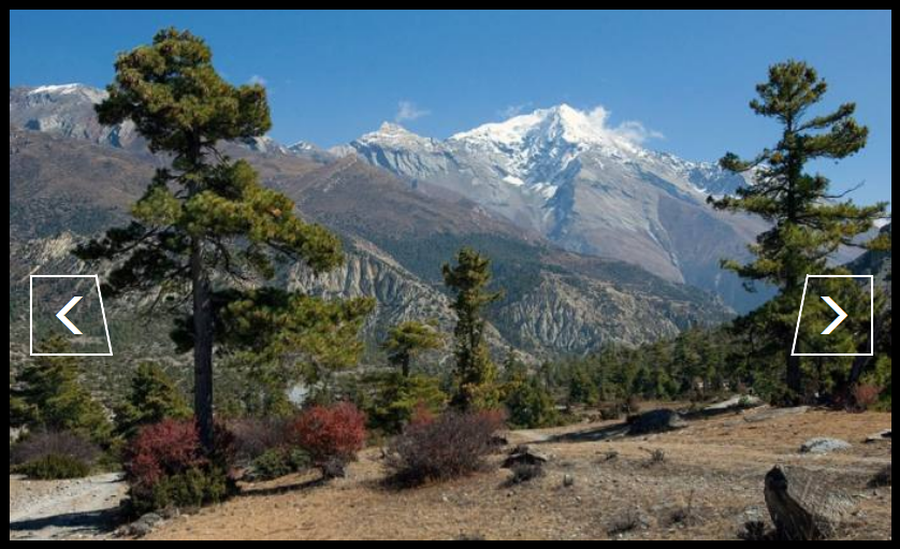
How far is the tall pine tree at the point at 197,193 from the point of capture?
18.2m

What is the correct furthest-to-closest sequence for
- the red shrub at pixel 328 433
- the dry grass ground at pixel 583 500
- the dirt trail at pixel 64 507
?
the red shrub at pixel 328 433 < the dirt trail at pixel 64 507 < the dry grass ground at pixel 583 500

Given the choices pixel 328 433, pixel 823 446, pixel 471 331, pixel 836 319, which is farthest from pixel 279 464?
pixel 471 331

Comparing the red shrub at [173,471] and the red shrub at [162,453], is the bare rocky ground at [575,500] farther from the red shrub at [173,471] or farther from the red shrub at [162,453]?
the red shrub at [162,453]

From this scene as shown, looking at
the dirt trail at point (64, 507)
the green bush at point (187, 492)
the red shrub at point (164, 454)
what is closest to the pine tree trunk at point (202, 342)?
the red shrub at point (164, 454)

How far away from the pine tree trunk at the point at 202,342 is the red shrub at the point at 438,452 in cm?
480

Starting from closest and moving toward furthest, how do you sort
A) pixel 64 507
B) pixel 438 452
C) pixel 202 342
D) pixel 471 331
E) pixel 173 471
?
pixel 438 452 < pixel 173 471 < pixel 202 342 < pixel 64 507 < pixel 471 331

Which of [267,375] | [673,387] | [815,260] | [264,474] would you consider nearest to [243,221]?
[267,375]

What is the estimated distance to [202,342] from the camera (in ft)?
61.2

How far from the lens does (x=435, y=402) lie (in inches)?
1512

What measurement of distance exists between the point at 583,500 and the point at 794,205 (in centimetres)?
1920

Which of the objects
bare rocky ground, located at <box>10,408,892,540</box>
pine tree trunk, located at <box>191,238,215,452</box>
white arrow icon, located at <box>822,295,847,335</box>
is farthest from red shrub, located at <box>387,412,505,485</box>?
white arrow icon, located at <box>822,295,847,335</box>

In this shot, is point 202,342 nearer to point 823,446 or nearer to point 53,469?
point 53,469

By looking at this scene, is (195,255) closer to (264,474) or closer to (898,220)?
(264,474)

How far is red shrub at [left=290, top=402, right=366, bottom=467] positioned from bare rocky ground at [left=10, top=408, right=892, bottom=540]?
2.48 ft
